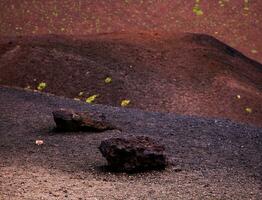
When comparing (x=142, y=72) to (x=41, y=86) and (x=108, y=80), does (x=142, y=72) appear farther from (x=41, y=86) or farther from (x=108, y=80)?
(x=41, y=86)

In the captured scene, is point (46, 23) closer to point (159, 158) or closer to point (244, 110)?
point (244, 110)

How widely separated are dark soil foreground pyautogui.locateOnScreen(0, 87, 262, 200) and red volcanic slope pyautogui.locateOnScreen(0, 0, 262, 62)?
333 inches

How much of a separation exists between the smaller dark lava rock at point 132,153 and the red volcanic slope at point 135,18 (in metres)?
11.7

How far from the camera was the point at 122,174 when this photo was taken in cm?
609

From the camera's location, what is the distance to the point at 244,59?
54.3 ft

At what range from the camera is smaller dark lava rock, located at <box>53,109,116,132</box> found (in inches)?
305

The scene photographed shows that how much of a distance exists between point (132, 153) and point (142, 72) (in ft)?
26.4

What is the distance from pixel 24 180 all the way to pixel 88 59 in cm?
894

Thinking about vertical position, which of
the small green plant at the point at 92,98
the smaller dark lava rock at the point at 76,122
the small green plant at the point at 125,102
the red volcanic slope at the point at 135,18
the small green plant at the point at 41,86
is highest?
the smaller dark lava rock at the point at 76,122

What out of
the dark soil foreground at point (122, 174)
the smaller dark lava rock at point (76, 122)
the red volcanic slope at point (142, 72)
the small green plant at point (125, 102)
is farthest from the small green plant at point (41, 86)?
the smaller dark lava rock at point (76, 122)

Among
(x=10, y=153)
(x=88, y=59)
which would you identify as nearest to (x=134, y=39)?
(x=88, y=59)

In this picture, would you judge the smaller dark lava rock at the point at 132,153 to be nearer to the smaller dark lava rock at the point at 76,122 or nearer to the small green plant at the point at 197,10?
the smaller dark lava rock at the point at 76,122

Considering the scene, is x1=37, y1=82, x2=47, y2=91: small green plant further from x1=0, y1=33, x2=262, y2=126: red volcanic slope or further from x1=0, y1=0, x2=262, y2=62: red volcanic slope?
x1=0, y1=0, x2=262, y2=62: red volcanic slope

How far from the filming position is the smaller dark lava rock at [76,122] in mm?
7742
